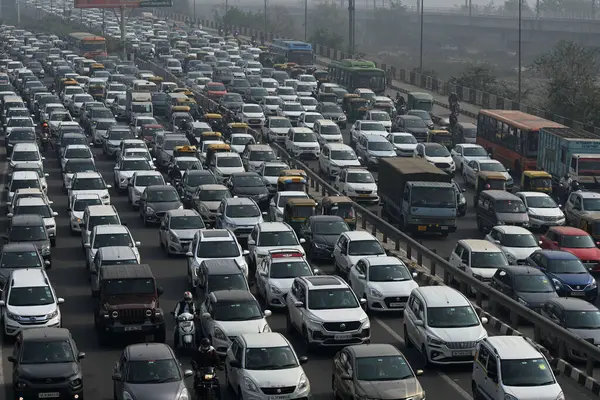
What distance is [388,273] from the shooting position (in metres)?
33.5

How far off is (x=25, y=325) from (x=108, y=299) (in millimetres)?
1833

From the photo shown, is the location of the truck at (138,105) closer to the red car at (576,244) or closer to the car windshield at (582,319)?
the red car at (576,244)

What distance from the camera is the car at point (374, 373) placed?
24.1 meters

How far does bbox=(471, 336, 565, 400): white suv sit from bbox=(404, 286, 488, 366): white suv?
2.11m

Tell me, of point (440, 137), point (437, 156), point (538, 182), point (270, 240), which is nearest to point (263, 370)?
point (270, 240)

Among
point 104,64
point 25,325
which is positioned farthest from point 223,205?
point 104,64

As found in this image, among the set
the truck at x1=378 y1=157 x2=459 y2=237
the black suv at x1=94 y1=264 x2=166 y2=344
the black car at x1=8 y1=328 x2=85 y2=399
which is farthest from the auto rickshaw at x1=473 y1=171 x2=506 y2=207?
the black car at x1=8 y1=328 x2=85 y2=399

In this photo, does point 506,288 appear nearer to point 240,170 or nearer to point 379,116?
point 240,170

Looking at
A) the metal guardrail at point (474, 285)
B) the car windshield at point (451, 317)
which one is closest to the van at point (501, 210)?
the metal guardrail at point (474, 285)

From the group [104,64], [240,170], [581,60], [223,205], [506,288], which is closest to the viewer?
[506,288]

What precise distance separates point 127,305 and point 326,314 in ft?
14.0

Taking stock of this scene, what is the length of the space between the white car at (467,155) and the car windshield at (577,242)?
1739cm

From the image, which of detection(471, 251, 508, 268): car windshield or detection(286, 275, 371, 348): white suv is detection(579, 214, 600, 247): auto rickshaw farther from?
detection(286, 275, 371, 348): white suv

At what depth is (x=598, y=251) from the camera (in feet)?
128
